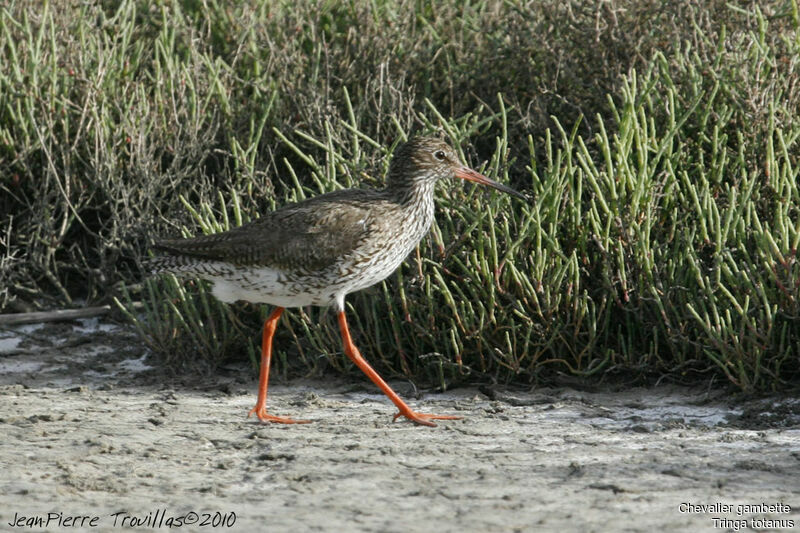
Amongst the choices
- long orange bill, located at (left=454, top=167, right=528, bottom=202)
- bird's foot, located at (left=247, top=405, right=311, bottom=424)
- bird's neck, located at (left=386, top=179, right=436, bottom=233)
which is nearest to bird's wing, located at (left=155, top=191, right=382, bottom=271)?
bird's neck, located at (left=386, top=179, right=436, bottom=233)

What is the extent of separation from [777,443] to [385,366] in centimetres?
202

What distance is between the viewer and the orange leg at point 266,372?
4961 millimetres

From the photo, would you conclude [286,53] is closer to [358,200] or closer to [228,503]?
[358,200]

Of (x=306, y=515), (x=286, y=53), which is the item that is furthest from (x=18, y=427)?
(x=286, y=53)

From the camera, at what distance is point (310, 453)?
4.38 m

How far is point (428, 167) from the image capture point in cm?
520

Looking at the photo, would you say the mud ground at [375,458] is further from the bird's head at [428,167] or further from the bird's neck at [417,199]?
the bird's head at [428,167]

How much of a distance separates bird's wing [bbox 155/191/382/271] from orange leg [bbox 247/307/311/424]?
428mm

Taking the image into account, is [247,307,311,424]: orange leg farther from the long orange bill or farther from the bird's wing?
the long orange bill

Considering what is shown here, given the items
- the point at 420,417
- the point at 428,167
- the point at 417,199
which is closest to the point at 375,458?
the point at 420,417

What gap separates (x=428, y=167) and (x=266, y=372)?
125 cm

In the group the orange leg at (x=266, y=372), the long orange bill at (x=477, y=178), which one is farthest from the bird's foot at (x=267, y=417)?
the long orange bill at (x=477, y=178)

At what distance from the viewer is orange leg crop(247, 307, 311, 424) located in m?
4.96

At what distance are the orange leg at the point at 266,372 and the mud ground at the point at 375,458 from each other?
8cm
